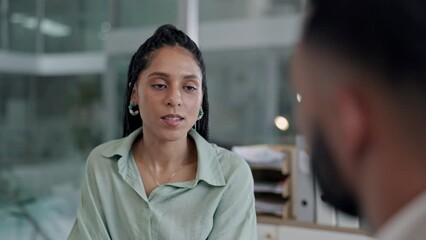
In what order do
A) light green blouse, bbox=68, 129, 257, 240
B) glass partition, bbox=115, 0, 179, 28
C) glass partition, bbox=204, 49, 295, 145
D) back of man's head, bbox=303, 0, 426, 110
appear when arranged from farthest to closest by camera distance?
glass partition, bbox=115, 0, 179, 28
glass partition, bbox=204, 49, 295, 145
light green blouse, bbox=68, 129, 257, 240
back of man's head, bbox=303, 0, 426, 110

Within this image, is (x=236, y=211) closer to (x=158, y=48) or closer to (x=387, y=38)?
(x=158, y=48)

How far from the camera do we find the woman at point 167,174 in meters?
1.07

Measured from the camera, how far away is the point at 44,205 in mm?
2787

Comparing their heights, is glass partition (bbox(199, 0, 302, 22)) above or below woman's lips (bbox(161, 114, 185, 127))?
above

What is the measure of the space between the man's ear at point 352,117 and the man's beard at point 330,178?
23mm

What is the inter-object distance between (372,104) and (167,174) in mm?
820

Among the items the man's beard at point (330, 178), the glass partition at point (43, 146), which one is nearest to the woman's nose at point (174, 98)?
the man's beard at point (330, 178)

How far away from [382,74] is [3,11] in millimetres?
2827

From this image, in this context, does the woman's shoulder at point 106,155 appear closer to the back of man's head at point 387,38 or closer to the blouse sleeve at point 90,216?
the blouse sleeve at point 90,216

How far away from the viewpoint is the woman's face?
1.08 metres

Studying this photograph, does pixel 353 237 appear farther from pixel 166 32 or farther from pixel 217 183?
pixel 166 32

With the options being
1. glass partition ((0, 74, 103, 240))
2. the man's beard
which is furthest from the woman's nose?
glass partition ((0, 74, 103, 240))

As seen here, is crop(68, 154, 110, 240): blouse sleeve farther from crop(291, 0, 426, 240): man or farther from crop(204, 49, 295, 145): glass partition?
crop(204, 49, 295, 145): glass partition

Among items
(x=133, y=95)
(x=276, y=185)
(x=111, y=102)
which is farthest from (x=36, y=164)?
(x=133, y=95)
